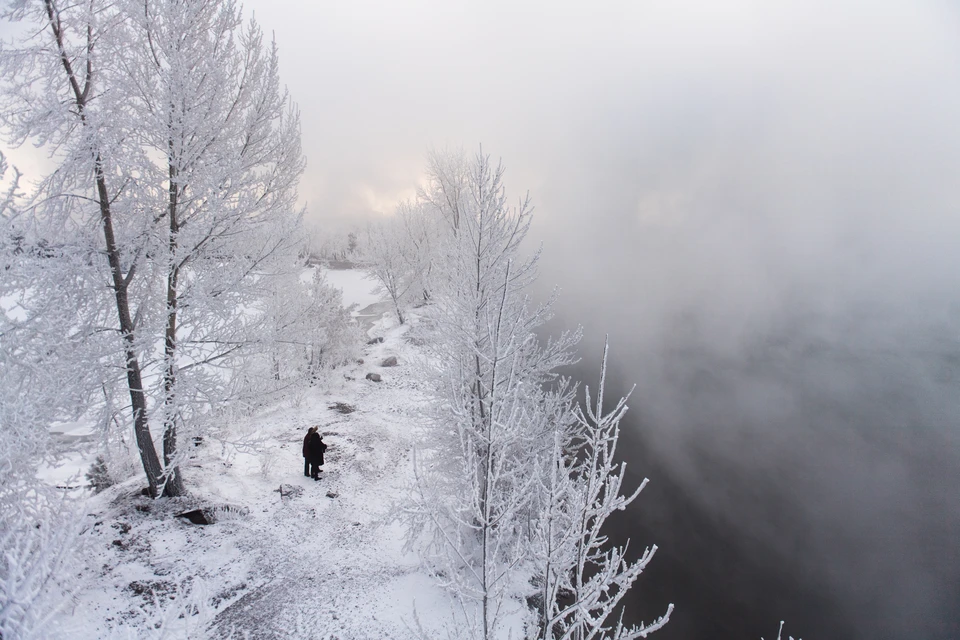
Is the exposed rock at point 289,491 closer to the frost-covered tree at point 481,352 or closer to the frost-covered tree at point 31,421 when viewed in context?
the frost-covered tree at point 481,352

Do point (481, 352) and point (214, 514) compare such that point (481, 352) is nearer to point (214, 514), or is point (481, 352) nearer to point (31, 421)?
point (31, 421)

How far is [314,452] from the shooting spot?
852 centimetres

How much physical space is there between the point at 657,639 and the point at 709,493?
4.38 meters

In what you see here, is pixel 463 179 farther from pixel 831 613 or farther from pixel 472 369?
pixel 831 613

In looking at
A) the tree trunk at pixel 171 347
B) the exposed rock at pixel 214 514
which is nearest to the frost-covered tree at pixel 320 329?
the exposed rock at pixel 214 514

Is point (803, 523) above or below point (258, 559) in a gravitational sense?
below

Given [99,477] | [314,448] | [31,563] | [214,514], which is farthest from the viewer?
[314,448]

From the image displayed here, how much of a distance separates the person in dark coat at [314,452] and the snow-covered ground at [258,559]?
0.90 feet

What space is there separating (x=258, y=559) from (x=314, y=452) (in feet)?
9.76

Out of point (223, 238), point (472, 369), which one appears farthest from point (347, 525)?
point (223, 238)

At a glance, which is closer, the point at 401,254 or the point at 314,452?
the point at 314,452

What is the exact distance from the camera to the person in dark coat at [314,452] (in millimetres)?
8477

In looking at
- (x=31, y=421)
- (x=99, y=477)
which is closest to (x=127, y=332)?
(x=31, y=421)

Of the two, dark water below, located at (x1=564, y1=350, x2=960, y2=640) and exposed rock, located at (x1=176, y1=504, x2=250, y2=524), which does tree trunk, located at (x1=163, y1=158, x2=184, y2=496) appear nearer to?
exposed rock, located at (x1=176, y1=504, x2=250, y2=524)
